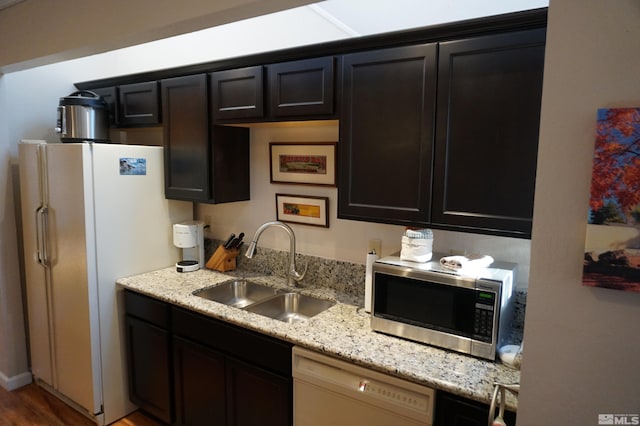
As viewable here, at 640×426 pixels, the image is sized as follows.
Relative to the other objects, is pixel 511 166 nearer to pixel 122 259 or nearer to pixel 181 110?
pixel 181 110

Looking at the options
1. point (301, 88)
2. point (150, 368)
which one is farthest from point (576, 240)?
point (150, 368)

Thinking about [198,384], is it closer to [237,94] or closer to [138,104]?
[237,94]

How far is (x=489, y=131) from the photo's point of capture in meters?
1.64

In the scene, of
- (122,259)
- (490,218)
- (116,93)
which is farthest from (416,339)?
(116,93)

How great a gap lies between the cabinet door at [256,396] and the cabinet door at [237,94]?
4.47 feet

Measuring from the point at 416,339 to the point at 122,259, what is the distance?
1.94 metres

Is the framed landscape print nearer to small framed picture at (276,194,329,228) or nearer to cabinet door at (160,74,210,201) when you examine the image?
small framed picture at (276,194,329,228)

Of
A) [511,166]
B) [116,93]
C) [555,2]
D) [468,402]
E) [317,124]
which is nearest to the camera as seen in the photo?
[555,2]

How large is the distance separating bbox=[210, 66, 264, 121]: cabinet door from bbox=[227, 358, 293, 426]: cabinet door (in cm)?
136

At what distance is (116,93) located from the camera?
3.05 meters

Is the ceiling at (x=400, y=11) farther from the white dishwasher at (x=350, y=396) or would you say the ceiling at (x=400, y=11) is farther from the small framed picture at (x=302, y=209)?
the white dishwasher at (x=350, y=396)

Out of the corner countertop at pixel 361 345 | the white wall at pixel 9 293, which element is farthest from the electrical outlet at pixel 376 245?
the white wall at pixel 9 293

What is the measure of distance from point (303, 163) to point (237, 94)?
0.57 metres

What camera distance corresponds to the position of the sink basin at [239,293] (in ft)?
8.75
